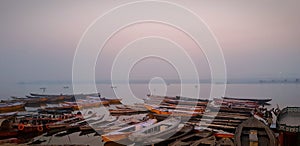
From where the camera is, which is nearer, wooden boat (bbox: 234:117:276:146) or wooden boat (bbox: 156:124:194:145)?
wooden boat (bbox: 234:117:276:146)

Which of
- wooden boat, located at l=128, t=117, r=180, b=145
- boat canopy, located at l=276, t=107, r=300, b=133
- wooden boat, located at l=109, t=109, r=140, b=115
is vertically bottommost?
wooden boat, located at l=128, t=117, r=180, b=145

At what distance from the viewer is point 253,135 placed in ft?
10.7

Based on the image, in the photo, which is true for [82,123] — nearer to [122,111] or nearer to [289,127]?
[122,111]

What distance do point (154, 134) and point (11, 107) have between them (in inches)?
216

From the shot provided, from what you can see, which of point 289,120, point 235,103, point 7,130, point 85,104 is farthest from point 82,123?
point 235,103

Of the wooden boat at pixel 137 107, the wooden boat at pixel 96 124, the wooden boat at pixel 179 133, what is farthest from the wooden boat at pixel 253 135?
the wooden boat at pixel 137 107

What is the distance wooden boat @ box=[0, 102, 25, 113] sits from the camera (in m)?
7.43

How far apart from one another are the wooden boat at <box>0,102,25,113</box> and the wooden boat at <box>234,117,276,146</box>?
22.7ft

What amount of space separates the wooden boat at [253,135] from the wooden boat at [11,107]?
6.91m

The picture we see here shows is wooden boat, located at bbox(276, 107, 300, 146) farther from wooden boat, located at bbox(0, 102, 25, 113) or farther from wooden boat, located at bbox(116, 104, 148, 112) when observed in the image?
wooden boat, located at bbox(0, 102, 25, 113)

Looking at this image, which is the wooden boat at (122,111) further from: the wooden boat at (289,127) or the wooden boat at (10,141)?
the wooden boat at (289,127)

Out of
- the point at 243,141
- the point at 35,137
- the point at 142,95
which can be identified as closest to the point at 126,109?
the point at 142,95

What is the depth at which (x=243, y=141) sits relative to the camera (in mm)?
3236

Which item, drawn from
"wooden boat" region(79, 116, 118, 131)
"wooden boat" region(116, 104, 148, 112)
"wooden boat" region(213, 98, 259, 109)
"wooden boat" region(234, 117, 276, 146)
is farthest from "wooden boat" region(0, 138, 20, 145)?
"wooden boat" region(213, 98, 259, 109)
